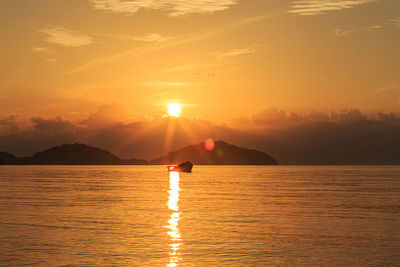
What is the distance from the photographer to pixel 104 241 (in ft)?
110

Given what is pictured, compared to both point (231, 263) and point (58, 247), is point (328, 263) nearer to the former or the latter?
point (231, 263)

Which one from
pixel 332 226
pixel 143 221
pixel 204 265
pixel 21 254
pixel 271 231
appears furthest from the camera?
pixel 143 221

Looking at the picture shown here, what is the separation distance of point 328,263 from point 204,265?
7.36m

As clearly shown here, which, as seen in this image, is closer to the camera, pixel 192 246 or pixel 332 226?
pixel 192 246

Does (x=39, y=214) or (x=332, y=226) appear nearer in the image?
(x=332, y=226)

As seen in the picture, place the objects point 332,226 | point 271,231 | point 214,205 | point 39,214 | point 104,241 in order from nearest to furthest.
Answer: point 104,241, point 271,231, point 332,226, point 39,214, point 214,205

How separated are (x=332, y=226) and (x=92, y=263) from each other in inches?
929

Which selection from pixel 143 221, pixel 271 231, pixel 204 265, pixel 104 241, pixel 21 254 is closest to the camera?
pixel 204 265

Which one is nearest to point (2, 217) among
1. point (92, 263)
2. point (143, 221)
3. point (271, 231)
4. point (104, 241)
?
point (143, 221)

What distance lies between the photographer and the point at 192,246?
31562 millimetres

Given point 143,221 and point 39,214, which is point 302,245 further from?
point 39,214

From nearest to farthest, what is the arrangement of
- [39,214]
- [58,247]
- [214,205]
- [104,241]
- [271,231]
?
1. [58,247]
2. [104,241]
3. [271,231]
4. [39,214]
5. [214,205]

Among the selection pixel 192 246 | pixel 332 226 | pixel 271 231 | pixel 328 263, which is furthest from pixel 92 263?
pixel 332 226

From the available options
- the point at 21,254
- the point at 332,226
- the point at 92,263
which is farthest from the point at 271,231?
the point at 21,254
